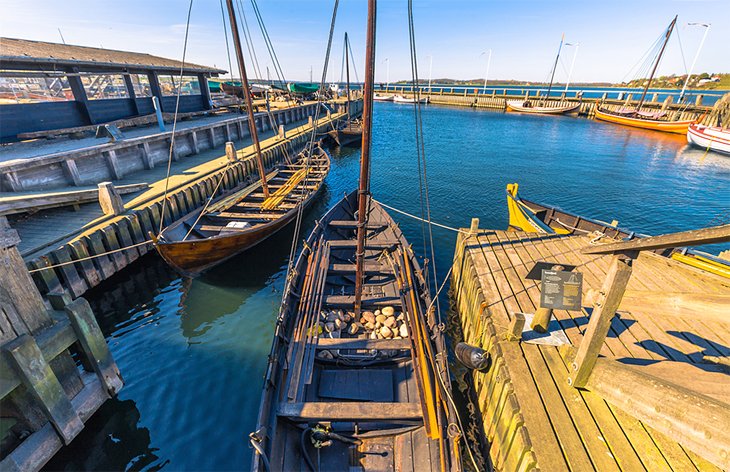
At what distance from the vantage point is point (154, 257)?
45.8 feet

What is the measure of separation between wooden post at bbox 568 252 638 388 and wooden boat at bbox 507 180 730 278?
6.47m

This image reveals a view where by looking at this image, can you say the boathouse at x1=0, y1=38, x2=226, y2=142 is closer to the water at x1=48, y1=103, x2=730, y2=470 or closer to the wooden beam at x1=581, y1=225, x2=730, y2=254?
the water at x1=48, y1=103, x2=730, y2=470

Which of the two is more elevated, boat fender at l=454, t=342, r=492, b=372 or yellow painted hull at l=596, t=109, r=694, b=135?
yellow painted hull at l=596, t=109, r=694, b=135

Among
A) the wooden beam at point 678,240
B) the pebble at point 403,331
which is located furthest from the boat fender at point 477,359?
the wooden beam at point 678,240

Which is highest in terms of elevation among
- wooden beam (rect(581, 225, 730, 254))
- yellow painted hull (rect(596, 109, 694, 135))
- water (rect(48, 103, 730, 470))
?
wooden beam (rect(581, 225, 730, 254))

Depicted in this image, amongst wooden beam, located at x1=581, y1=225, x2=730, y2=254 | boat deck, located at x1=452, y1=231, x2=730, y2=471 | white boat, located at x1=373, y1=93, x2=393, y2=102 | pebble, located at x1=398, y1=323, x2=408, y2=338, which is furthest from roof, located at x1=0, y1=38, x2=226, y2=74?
white boat, located at x1=373, y1=93, x2=393, y2=102

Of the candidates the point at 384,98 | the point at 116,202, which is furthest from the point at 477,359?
the point at 384,98

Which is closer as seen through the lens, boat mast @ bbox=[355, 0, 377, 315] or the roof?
boat mast @ bbox=[355, 0, 377, 315]

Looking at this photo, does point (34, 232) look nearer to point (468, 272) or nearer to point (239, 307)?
point (239, 307)

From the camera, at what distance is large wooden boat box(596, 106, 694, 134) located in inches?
1702

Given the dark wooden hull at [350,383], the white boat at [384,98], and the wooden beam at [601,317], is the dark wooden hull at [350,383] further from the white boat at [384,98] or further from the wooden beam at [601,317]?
the white boat at [384,98]

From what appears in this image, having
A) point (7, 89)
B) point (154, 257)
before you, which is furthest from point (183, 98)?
point (154, 257)

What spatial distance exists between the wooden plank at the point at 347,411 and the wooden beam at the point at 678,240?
4364 millimetres

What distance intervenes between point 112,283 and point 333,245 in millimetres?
9541
